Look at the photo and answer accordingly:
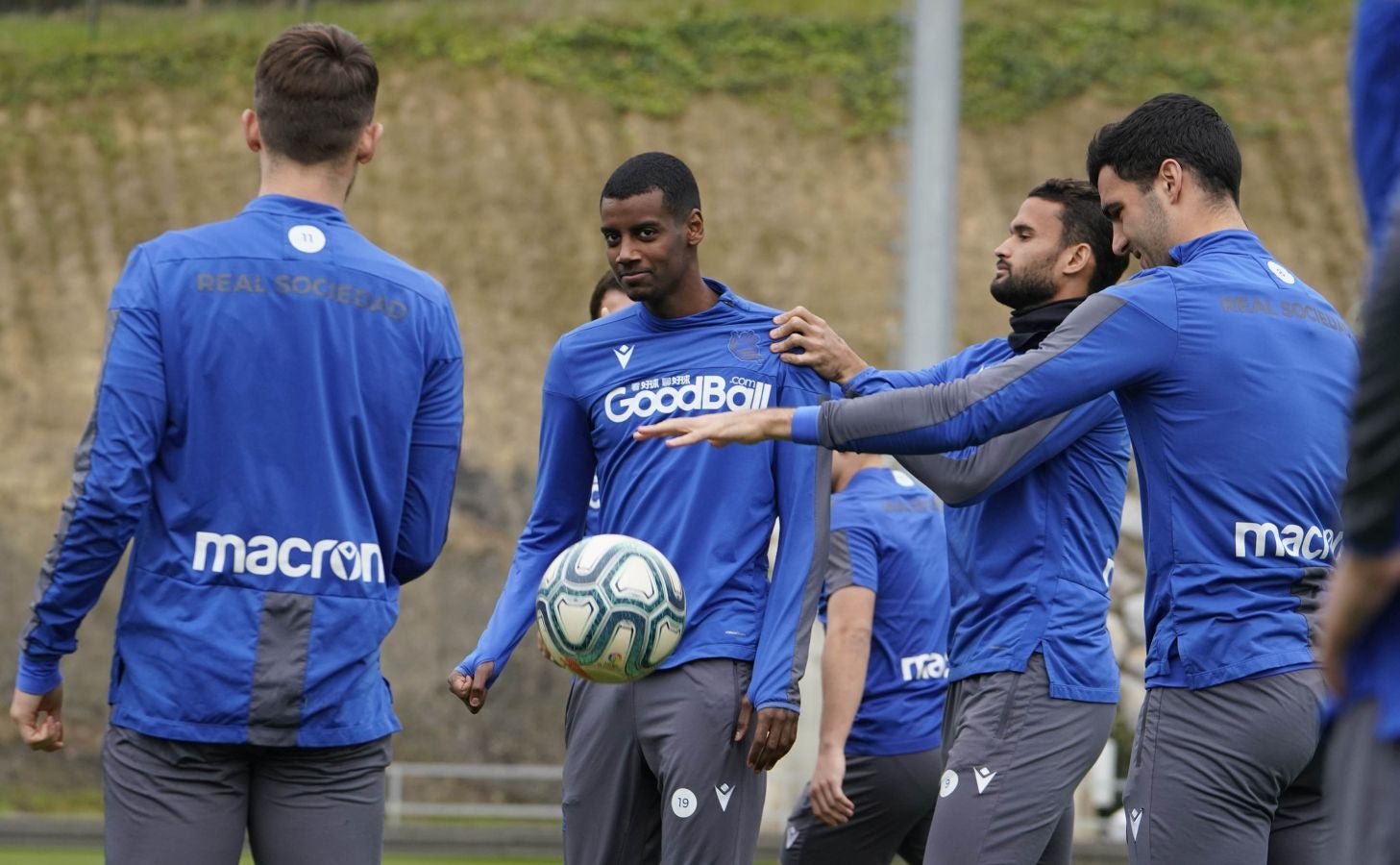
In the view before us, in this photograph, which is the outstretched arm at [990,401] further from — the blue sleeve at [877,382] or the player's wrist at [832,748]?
the player's wrist at [832,748]

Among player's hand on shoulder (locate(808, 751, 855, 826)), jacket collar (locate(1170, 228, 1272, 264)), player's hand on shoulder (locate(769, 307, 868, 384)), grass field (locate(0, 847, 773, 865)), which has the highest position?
jacket collar (locate(1170, 228, 1272, 264))

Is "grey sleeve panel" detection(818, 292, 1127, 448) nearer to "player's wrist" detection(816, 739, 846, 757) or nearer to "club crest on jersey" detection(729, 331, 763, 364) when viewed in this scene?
"club crest on jersey" detection(729, 331, 763, 364)

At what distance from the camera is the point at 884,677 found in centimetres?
663

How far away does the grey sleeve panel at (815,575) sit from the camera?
5105 millimetres

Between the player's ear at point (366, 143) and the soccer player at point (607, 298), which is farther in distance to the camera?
the soccer player at point (607, 298)

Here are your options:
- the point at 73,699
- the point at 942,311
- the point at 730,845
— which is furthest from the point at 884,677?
the point at 73,699

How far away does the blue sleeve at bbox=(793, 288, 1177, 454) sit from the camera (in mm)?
4410

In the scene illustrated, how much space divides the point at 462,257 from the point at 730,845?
78.2 ft

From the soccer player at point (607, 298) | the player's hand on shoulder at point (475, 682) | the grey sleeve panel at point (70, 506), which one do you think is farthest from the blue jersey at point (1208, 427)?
the soccer player at point (607, 298)

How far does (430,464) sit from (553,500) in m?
1.17

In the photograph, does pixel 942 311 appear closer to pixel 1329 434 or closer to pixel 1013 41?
pixel 1329 434

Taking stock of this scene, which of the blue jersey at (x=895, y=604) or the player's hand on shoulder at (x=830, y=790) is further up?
the blue jersey at (x=895, y=604)

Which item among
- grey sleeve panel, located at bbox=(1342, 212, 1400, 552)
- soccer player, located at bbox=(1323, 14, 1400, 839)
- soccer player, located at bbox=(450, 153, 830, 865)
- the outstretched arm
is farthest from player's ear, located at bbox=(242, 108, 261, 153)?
grey sleeve panel, located at bbox=(1342, 212, 1400, 552)

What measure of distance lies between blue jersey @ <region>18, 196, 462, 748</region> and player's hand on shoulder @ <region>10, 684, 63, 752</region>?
35 mm
